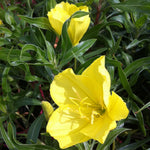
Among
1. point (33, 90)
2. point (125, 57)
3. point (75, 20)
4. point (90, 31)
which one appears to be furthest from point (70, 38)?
point (33, 90)

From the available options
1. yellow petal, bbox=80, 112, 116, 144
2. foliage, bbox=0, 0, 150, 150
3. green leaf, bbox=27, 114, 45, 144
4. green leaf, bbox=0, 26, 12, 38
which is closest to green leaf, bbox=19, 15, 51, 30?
foliage, bbox=0, 0, 150, 150

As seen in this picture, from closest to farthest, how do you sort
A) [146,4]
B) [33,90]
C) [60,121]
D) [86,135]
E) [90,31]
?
[86,135] → [60,121] → [146,4] → [90,31] → [33,90]

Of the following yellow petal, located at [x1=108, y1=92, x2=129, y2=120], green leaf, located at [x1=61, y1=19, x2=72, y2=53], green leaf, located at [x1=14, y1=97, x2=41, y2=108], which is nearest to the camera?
yellow petal, located at [x1=108, y1=92, x2=129, y2=120]

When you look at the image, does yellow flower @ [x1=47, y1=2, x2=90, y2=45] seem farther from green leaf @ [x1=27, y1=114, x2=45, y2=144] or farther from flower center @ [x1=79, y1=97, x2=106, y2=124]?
green leaf @ [x1=27, y1=114, x2=45, y2=144]

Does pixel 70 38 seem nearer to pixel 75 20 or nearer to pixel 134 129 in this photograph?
pixel 75 20

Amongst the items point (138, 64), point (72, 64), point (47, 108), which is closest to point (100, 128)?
point (47, 108)

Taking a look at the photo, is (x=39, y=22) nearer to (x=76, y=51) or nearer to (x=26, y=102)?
(x=76, y=51)

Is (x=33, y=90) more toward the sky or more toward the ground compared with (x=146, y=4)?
more toward the ground

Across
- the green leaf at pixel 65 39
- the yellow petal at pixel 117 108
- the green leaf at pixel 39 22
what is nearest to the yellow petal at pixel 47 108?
the yellow petal at pixel 117 108
